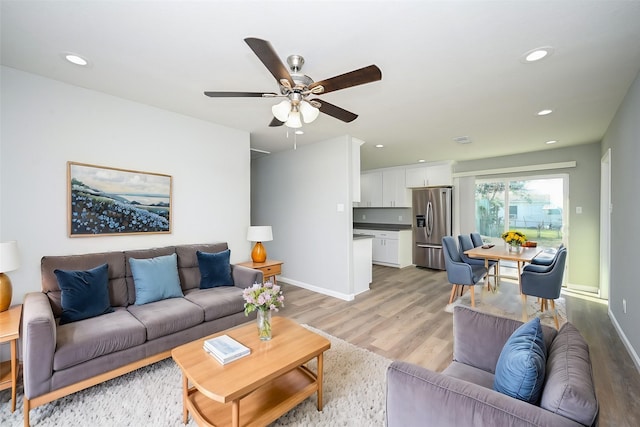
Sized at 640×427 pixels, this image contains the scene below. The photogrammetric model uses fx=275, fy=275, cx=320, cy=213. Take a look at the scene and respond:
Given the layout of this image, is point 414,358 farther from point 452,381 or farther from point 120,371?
point 120,371

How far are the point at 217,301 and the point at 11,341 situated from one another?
54.4 inches

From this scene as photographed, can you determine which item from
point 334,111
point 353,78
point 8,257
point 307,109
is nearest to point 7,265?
point 8,257

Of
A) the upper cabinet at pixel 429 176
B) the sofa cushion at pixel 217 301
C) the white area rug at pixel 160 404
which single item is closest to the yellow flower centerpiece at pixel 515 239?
the upper cabinet at pixel 429 176

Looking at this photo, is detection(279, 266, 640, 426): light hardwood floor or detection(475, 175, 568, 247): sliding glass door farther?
detection(475, 175, 568, 247): sliding glass door

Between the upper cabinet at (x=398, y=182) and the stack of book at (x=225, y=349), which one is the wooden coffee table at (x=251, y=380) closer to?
the stack of book at (x=225, y=349)

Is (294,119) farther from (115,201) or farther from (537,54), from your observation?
(115,201)

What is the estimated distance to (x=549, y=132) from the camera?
13.0ft

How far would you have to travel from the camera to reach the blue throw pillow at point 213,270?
3129 millimetres

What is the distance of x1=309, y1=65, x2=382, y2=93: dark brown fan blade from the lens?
1556 mm

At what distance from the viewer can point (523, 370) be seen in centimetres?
109

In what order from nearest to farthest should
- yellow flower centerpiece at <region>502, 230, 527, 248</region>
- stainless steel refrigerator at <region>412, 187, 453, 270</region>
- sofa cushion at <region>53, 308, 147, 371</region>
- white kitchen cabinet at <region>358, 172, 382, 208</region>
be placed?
1. sofa cushion at <region>53, 308, 147, 371</region>
2. yellow flower centerpiece at <region>502, 230, 527, 248</region>
3. stainless steel refrigerator at <region>412, 187, 453, 270</region>
4. white kitchen cabinet at <region>358, 172, 382, 208</region>

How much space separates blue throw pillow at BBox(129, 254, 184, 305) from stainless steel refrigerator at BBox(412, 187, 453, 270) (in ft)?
17.2

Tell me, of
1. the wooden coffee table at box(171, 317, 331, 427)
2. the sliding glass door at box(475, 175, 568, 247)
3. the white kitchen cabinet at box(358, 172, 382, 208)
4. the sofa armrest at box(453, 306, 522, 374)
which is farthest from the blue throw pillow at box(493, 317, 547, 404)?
the white kitchen cabinet at box(358, 172, 382, 208)

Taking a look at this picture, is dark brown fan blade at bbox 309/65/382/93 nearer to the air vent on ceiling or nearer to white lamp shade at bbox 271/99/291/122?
white lamp shade at bbox 271/99/291/122
